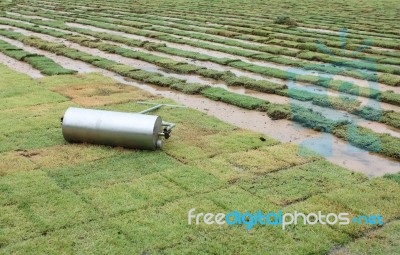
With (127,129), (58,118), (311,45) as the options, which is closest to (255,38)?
(311,45)

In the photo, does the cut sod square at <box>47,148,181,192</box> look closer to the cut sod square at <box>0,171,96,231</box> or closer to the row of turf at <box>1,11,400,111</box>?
the cut sod square at <box>0,171,96,231</box>

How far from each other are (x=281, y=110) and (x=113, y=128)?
142 inches

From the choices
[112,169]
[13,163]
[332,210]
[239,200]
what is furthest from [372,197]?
[13,163]

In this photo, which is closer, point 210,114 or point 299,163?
point 299,163

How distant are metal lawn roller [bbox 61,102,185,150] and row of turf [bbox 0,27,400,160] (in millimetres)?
2801

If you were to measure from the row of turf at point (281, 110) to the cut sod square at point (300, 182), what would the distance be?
1276mm

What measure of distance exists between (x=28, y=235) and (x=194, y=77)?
329 inches

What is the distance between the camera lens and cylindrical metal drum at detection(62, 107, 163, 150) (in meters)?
6.93

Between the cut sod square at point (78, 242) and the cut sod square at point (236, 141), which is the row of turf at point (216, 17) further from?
the cut sod square at point (78, 242)

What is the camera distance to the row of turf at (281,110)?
7777 millimetres

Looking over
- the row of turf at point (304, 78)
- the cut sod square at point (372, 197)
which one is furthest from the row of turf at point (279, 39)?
the cut sod square at point (372, 197)

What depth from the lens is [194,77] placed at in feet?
42.1

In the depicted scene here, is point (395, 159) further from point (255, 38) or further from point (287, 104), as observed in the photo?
point (255, 38)

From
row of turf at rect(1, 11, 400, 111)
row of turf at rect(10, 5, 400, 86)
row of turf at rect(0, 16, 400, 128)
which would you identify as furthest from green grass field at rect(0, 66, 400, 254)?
row of turf at rect(10, 5, 400, 86)
